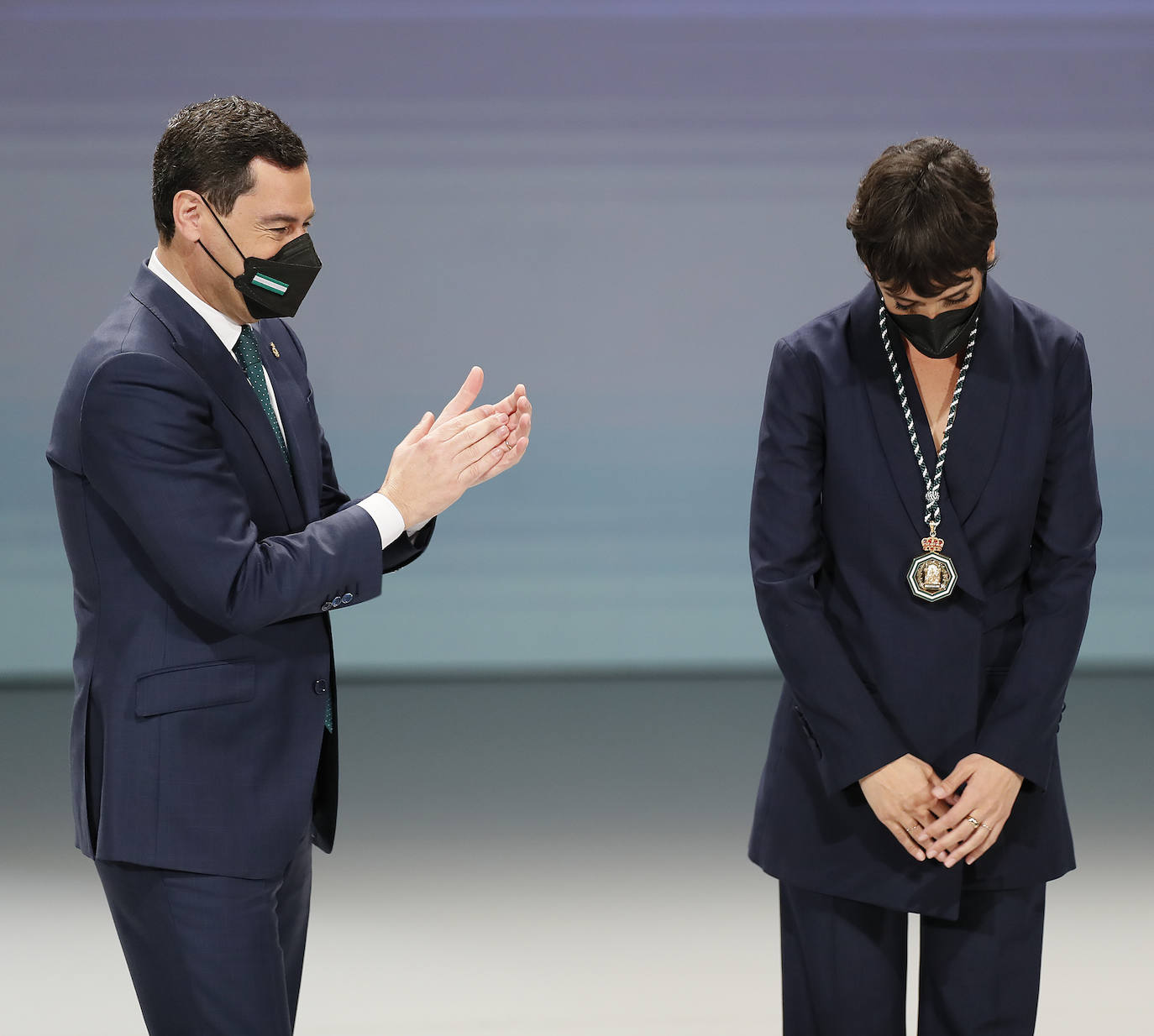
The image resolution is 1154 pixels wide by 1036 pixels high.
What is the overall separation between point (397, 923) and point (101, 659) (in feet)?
6.40

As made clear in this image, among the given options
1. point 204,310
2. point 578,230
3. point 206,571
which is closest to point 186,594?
point 206,571

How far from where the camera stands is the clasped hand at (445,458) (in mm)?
1703

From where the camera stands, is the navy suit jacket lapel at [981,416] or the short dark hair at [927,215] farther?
the navy suit jacket lapel at [981,416]

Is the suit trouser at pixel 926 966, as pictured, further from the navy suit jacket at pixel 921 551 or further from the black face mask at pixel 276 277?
the black face mask at pixel 276 277

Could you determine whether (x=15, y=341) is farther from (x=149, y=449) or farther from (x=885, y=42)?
(x=149, y=449)

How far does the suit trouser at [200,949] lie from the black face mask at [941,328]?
99 cm

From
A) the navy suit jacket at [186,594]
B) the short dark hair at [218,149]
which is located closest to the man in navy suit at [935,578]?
the navy suit jacket at [186,594]

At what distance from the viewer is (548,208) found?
18.8 feet

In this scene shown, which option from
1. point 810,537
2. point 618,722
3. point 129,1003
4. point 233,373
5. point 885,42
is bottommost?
point 129,1003

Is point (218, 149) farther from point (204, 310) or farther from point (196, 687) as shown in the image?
point (196, 687)

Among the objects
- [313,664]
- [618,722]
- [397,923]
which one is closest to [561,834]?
[397,923]

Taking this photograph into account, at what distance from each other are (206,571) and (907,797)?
0.83 meters

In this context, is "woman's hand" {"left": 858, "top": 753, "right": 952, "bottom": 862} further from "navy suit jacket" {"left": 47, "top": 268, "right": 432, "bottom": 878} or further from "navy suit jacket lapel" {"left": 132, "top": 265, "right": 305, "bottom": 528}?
"navy suit jacket lapel" {"left": 132, "top": 265, "right": 305, "bottom": 528}

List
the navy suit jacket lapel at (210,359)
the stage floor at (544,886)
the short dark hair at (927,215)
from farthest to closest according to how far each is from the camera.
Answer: the stage floor at (544,886) < the navy suit jacket lapel at (210,359) < the short dark hair at (927,215)
